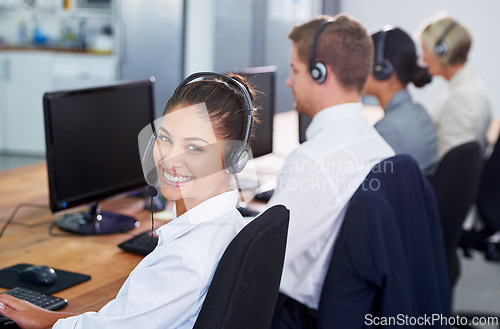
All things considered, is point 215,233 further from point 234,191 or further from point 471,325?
point 471,325

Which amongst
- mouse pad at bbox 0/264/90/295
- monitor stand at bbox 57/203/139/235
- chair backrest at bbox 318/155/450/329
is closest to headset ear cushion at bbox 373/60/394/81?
chair backrest at bbox 318/155/450/329

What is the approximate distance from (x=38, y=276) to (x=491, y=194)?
2041 mm

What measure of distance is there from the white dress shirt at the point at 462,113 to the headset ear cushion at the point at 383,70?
0.84 m

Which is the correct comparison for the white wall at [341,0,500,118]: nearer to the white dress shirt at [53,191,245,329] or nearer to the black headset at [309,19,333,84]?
the black headset at [309,19,333,84]

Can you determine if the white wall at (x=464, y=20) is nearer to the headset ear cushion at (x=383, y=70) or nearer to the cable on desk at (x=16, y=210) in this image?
the headset ear cushion at (x=383, y=70)

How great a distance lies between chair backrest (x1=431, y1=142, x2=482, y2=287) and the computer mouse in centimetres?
136

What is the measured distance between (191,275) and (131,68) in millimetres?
4591

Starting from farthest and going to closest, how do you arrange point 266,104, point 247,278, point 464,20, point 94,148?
point 464,20 < point 266,104 < point 94,148 < point 247,278

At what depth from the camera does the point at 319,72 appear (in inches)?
71.8

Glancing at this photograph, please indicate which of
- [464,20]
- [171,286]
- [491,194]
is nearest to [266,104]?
[491,194]

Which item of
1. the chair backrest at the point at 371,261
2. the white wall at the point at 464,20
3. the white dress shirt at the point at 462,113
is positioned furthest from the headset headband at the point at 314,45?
the white wall at the point at 464,20

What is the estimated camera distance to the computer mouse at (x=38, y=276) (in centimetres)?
142

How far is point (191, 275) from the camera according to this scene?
99 cm

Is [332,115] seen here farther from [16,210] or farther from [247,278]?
[16,210]
